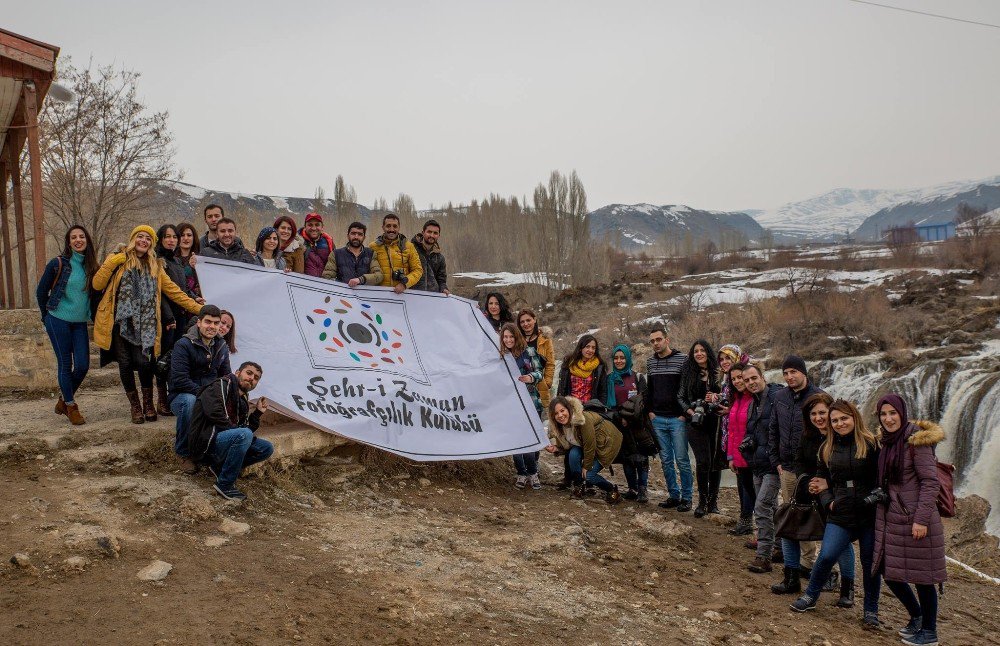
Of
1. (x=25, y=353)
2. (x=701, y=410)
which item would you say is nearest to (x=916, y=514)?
(x=701, y=410)

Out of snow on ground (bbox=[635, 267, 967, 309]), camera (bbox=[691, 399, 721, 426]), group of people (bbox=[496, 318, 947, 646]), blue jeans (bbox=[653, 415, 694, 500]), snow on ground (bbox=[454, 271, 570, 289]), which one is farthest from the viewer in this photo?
snow on ground (bbox=[454, 271, 570, 289])

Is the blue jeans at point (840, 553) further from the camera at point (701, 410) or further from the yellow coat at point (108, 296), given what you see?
the yellow coat at point (108, 296)

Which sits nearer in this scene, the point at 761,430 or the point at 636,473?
the point at 761,430

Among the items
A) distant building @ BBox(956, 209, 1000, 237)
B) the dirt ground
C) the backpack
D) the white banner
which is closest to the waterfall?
the dirt ground

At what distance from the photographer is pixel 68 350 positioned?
623 centimetres

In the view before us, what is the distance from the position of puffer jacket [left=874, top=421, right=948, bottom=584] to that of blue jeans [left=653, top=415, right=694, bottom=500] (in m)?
2.35

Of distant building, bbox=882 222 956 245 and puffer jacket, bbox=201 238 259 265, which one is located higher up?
distant building, bbox=882 222 956 245

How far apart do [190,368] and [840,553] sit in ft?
16.2

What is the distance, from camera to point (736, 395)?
252 inches

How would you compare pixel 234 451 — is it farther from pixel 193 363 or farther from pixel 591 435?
pixel 591 435

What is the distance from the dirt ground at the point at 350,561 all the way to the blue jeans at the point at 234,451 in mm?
197

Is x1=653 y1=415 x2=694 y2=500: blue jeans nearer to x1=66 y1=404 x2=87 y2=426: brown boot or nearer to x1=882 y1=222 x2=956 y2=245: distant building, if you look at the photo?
x1=66 y1=404 x2=87 y2=426: brown boot

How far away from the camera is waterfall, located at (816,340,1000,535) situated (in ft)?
41.2

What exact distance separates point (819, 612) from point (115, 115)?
62.3 ft
